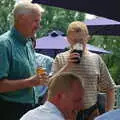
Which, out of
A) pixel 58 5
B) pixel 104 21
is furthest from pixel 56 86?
pixel 104 21

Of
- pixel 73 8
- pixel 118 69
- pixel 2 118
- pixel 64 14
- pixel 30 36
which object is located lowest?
pixel 64 14

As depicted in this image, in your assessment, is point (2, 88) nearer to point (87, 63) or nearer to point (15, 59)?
point (15, 59)

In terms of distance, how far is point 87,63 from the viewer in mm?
4605

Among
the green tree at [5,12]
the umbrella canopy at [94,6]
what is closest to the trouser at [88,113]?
the umbrella canopy at [94,6]

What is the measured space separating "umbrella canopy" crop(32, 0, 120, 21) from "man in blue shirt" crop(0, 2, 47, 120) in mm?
459

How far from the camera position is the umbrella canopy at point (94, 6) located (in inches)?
138

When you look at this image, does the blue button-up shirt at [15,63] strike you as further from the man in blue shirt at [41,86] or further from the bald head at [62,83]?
the bald head at [62,83]

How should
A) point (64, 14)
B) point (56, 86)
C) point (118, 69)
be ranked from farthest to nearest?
point (64, 14) < point (118, 69) < point (56, 86)

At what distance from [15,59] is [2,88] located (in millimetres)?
257

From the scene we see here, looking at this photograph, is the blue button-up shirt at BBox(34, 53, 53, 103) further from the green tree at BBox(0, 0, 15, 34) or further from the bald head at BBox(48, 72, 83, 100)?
the green tree at BBox(0, 0, 15, 34)

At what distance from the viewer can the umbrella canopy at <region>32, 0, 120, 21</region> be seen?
3.50 m

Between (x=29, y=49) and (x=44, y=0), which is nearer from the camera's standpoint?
(x=44, y=0)

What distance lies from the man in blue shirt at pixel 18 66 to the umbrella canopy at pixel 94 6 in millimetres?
459

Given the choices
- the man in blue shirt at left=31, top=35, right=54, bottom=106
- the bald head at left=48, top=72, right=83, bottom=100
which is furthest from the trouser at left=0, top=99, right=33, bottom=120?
the bald head at left=48, top=72, right=83, bottom=100
